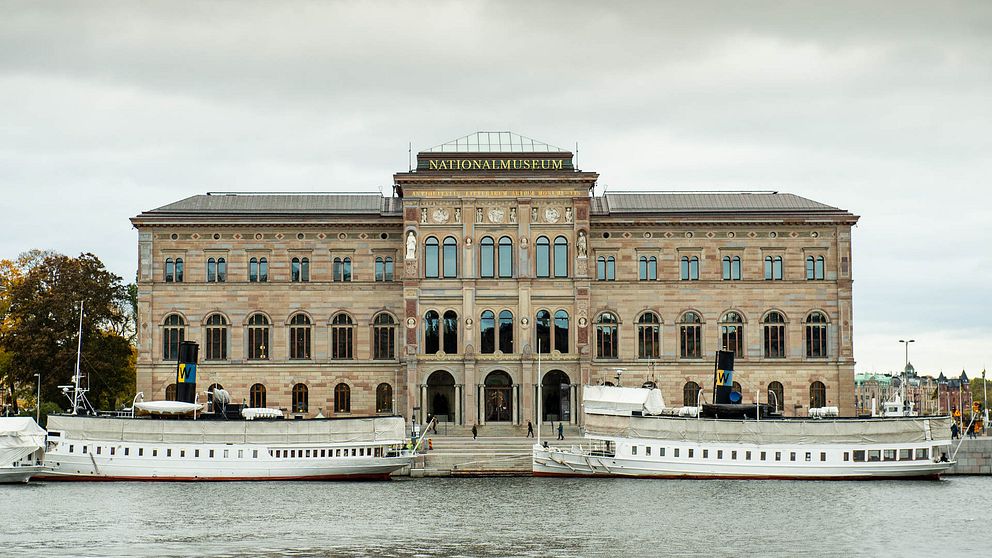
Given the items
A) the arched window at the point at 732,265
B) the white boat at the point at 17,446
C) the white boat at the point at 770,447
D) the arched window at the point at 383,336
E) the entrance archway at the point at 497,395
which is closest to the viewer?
the white boat at the point at 17,446

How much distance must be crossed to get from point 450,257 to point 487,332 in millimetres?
5917

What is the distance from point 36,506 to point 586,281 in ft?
153

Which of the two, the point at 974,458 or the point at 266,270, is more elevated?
the point at 266,270

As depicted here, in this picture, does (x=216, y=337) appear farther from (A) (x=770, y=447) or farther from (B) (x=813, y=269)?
(B) (x=813, y=269)

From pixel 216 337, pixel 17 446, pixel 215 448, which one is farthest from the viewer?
pixel 216 337

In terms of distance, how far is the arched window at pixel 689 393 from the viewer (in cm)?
10144

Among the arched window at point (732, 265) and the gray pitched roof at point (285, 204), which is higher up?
the gray pitched roof at point (285, 204)

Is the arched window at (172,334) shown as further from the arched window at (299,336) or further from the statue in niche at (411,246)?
the statue in niche at (411,246)

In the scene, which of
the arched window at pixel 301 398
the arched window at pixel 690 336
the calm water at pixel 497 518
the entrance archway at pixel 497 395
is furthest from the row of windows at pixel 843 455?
the arched window at pixel 301 398

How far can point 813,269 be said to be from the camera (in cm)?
10269

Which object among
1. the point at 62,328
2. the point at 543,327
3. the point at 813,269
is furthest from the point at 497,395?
the point at 62,328

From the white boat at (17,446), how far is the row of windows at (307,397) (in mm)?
26917

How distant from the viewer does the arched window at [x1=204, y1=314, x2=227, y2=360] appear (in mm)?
101438

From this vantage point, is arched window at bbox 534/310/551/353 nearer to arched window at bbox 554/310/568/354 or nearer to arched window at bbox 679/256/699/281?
arched window at bbox 554/310/568/354
